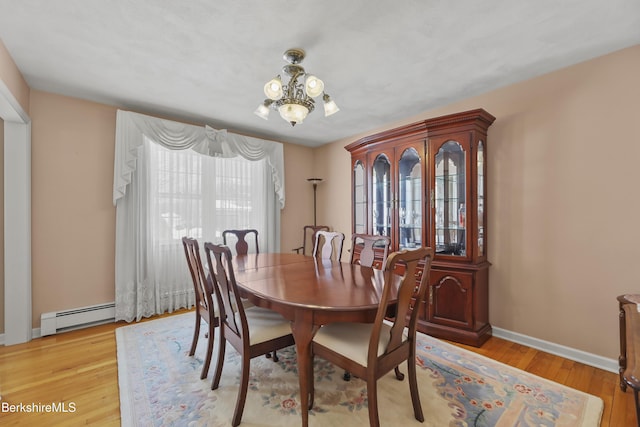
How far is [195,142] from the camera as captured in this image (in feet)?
11.6

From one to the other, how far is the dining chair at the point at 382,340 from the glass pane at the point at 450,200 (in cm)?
138

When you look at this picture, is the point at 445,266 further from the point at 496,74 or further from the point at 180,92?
the point at 180,92

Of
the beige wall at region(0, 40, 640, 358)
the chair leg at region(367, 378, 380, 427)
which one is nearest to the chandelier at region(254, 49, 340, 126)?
the chair leg at region(367, 378, 380, 427)

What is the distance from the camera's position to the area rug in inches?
64.2

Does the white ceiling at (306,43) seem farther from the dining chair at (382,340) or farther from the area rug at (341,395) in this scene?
the area rug at (341,395)

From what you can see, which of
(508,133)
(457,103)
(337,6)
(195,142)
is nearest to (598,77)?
(508,133)

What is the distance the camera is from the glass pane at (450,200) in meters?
2.72

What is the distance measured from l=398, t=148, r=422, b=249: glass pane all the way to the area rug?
3.96ft

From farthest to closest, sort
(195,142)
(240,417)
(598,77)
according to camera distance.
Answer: (195,142)
(598,77)
(240,417)

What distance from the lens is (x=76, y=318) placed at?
2.88 metres

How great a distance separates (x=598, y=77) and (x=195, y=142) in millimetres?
4080

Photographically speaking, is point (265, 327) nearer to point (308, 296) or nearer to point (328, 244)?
point (308, 296)

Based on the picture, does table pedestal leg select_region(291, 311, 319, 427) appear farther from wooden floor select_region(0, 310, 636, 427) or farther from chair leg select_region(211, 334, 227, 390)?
wooden floor select_region(0, 310, 636, 427)

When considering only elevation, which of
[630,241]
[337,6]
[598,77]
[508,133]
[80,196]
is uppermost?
[337,6]
